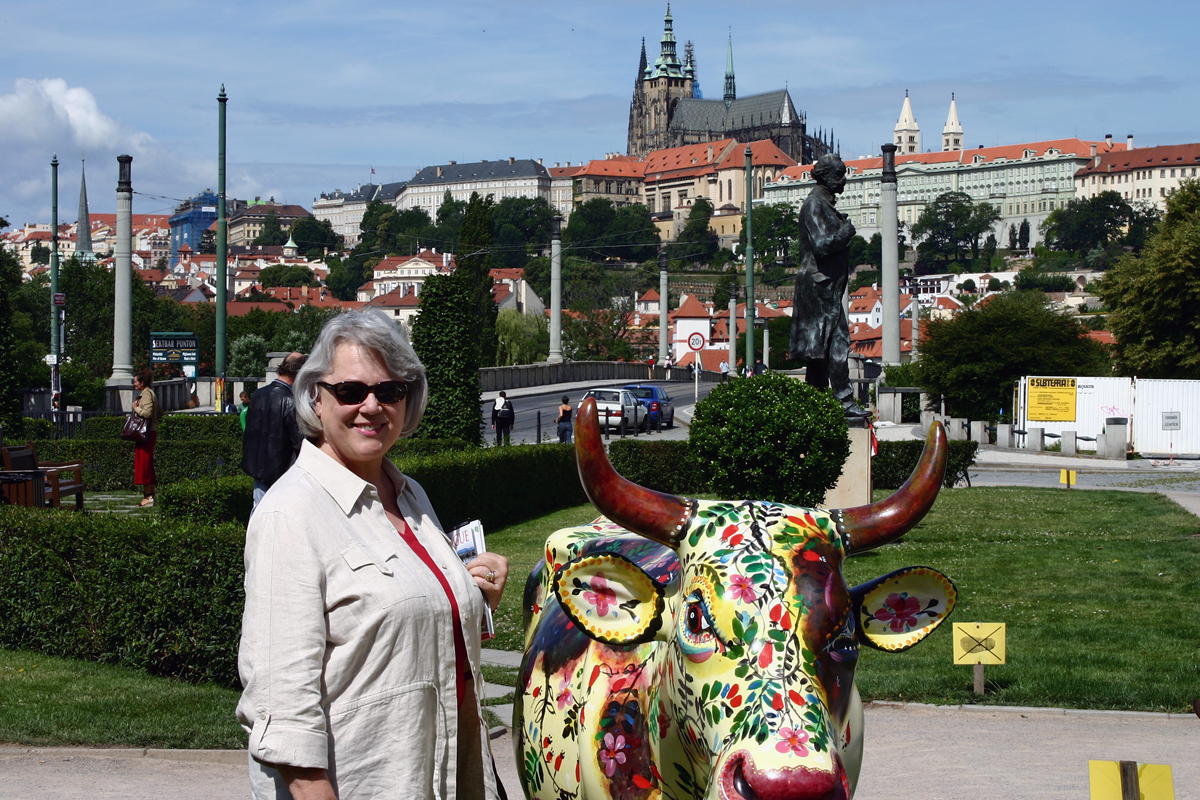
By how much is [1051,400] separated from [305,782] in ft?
122

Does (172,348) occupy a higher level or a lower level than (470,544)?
higher

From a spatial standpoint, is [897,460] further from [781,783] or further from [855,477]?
[781,783]

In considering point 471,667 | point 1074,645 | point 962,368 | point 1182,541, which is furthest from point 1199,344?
point 471,667

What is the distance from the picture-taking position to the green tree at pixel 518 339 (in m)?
78.1

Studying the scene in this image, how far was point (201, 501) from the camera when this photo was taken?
10.2 meters

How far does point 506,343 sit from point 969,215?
132728mm

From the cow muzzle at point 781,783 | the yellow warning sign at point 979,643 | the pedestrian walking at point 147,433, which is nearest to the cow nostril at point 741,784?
the cow muzzle at point 781,783

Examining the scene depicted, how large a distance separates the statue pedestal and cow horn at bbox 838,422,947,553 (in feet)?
37.9

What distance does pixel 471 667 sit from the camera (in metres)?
3.23

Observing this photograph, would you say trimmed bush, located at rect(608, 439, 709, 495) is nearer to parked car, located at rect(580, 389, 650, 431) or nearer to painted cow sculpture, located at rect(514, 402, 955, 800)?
parked car, located at rect(580, 389, 650, 431)

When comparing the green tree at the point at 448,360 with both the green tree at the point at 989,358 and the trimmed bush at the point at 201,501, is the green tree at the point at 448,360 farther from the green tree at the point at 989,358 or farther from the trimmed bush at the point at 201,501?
the green tree at the point at 989,358

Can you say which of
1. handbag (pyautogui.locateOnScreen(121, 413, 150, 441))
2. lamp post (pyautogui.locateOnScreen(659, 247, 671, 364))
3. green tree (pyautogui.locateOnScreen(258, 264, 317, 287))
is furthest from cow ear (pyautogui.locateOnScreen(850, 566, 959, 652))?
green tree (pyautogui.locateOnScreen(258, 264, 317, 287))

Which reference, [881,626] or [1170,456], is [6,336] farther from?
[1170,456]

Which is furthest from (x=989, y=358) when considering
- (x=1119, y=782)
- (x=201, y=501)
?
(x=1119, y=782)
